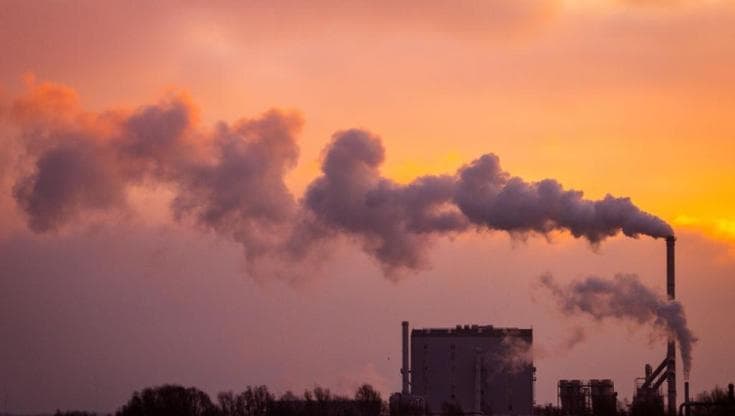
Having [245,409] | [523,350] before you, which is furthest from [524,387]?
[245,409]

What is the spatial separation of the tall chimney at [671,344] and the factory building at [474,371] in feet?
104

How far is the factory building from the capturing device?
149125 millimetres

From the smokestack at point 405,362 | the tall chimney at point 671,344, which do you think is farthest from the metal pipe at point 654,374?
the smokestack at point 405,362

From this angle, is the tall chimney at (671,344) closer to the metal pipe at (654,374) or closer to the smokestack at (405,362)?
the metal pipe at (654,374)

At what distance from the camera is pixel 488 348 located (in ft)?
496

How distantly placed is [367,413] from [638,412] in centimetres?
4392

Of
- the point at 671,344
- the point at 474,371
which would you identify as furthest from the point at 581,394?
the point at 671,344

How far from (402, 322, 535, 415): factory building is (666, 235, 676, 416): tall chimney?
104 ft

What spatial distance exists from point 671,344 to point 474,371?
40354 millimetres

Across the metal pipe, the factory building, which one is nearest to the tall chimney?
the metal pipe

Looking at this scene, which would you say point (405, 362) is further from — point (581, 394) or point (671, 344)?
point (671, 344)

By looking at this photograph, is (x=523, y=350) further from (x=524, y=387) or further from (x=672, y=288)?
(x=672, y=288)

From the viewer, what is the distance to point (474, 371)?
150m

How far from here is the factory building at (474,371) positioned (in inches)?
5871
